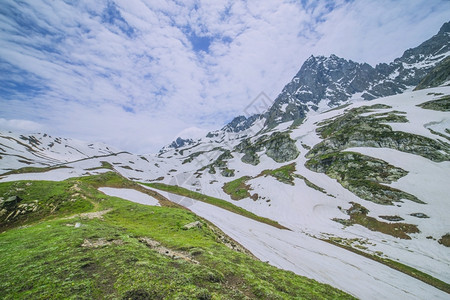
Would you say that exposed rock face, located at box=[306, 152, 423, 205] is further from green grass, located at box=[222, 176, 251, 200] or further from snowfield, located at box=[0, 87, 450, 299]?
green grass, located at box=[222, 176, 251, 200]

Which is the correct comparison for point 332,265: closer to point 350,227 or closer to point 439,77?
point 350,227

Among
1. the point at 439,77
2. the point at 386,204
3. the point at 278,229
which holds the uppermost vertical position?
the point at 439,77

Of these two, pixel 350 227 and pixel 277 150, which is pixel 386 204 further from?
pixel 277 150

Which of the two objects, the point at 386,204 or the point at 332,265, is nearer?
the point at 332,265

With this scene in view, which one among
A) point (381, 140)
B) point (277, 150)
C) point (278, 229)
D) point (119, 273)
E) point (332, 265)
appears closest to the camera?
point (119, 273)

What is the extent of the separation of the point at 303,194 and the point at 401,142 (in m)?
45.0

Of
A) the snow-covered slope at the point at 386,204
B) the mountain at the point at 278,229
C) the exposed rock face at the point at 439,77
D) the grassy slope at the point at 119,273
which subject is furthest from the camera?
the exposed rock face at the point at 439,77

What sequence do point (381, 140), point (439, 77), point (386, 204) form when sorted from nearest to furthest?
point (386, 204), point (381, 140), point (439, 77)

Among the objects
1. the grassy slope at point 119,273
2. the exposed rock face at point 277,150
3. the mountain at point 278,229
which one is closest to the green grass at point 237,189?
the mountain at point 278,229

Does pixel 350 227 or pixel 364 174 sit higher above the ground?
pixel 364 174

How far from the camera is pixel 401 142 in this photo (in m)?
68.5

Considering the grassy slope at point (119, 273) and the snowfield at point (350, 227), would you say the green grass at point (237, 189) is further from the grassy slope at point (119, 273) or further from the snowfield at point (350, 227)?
the grassy slope at point (119, 273)

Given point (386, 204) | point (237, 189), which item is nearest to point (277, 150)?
point (237, 189)

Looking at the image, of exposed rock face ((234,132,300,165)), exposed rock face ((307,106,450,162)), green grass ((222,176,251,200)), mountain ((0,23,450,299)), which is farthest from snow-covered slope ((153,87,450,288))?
exposed rock face ((234,132,300,165))
